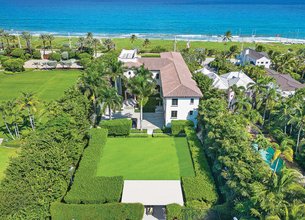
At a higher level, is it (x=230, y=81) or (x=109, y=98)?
(x=230, y=81)

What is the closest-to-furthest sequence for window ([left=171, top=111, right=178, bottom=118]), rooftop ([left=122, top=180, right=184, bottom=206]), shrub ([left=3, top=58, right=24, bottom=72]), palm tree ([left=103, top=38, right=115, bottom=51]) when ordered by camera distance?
rooftop ([left=122, top=180, right=184, bottom=206]) < window ([left=171, top=111, right=178, bottom=118]) < shrub ([left=3, top=58, right=24, bottom=72]) < palm tree ([left=103, top=38, right=115, bottom=51])

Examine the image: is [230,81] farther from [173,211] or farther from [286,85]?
[173,211]

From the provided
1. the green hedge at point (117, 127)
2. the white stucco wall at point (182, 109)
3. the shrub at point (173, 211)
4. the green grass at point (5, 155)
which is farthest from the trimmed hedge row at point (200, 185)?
the green grass at point (5, 155)

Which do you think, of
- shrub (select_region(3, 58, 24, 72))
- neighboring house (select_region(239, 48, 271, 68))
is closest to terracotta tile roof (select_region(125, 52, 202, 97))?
neighboring house (select_region(239, 48, 271, 68))

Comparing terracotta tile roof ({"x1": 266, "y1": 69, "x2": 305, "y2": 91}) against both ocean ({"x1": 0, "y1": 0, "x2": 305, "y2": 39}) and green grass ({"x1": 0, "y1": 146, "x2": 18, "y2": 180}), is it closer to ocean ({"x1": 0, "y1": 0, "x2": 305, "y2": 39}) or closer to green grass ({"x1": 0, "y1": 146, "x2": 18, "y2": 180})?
green grass ({"x1": 0, "y1": 146, "x2": 18, "y2": 180})

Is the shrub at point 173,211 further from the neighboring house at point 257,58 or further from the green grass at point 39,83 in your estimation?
the neighboring house at point 257,58

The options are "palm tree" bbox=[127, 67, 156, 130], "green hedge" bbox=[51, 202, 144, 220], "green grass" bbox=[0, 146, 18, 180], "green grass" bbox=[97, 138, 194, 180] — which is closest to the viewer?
"green hedge" bbox=[51, 202, 144, 220]

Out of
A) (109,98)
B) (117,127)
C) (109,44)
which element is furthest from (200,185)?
(109,44)
